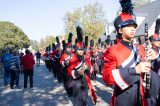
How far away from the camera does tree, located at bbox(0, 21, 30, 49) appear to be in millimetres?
90812

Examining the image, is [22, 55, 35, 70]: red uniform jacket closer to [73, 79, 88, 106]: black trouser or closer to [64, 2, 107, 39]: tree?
[73, 79, 88, 106]: black trouser

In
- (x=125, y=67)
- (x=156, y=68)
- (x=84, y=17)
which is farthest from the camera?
(x=84, y=17)

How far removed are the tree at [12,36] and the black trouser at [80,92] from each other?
8003 cm

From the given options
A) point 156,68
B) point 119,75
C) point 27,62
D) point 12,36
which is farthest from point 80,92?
point 12,36

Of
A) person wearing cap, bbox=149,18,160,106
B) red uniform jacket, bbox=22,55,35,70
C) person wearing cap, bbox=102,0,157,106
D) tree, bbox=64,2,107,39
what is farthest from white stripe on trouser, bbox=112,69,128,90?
tree, bbox=64,2,107,39

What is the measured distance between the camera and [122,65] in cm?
491

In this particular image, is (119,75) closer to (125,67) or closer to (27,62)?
(125,67)

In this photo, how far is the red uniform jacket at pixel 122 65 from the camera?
4770 mm

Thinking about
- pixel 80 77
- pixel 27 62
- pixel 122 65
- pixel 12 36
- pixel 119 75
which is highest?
pixel 12 36

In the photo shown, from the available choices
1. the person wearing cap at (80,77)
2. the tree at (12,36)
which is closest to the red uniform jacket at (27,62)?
the person wearing cap at (80,77)

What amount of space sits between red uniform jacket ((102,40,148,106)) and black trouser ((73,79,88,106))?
13.0 ft

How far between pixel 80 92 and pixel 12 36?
8856 cm

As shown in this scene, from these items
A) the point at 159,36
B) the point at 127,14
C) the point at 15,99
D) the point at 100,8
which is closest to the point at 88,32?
the point at 100,8

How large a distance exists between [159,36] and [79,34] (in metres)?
2.61
